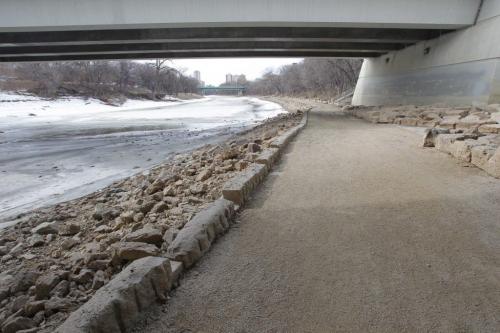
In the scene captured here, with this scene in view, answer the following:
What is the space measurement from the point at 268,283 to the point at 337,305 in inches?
20.7

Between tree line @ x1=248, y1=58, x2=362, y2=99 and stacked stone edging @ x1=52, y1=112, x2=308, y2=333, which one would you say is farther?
tree line @ x1=248, y1=58, x2=362, y2=99

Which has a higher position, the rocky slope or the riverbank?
the rocky slope

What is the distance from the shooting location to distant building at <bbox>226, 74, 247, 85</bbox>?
14990 centimetres

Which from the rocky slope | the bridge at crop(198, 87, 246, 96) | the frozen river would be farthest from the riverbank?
the bridge at crop(198, 87, 246, 96)

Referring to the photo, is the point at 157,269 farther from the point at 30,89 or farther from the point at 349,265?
the point at 30,89

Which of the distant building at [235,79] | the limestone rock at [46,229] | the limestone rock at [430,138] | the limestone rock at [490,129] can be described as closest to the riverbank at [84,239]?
the limestone rock at [46,229]

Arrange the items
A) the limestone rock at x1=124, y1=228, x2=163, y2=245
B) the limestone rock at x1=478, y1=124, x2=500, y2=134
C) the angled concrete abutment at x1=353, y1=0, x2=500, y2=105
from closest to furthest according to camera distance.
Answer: the limestone rock at x1=124, y1=228, x2=163, y2=245 → the limestone rock at x1=478, y1=124, x2=500, y2=134 → the angled concrete abutment at x1=353, y1=0, x2=500, y2=105

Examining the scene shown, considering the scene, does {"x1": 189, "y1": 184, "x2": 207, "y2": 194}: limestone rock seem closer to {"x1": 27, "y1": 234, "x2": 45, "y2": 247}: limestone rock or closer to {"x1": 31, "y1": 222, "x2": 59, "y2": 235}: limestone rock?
{"x1": 31, "y1": 222, "x2": 59, "y2": 235}: limestone rock

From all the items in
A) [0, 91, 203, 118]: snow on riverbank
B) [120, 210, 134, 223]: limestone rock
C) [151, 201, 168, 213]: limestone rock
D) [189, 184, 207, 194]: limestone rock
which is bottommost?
[0, 91, 203, 118]: snow on riverbank

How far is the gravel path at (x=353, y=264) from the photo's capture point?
2.00 metres

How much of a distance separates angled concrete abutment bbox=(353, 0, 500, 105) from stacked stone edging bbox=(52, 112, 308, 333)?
12897mm

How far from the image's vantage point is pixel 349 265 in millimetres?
2562

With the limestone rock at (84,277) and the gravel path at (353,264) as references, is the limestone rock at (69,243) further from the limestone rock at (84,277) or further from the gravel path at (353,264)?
the gravel path at (353,264)

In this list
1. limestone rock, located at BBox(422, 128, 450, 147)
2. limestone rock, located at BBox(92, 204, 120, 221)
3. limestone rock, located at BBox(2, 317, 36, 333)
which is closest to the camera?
limestone rock, located at BBox(2, 317, 36, 333)
